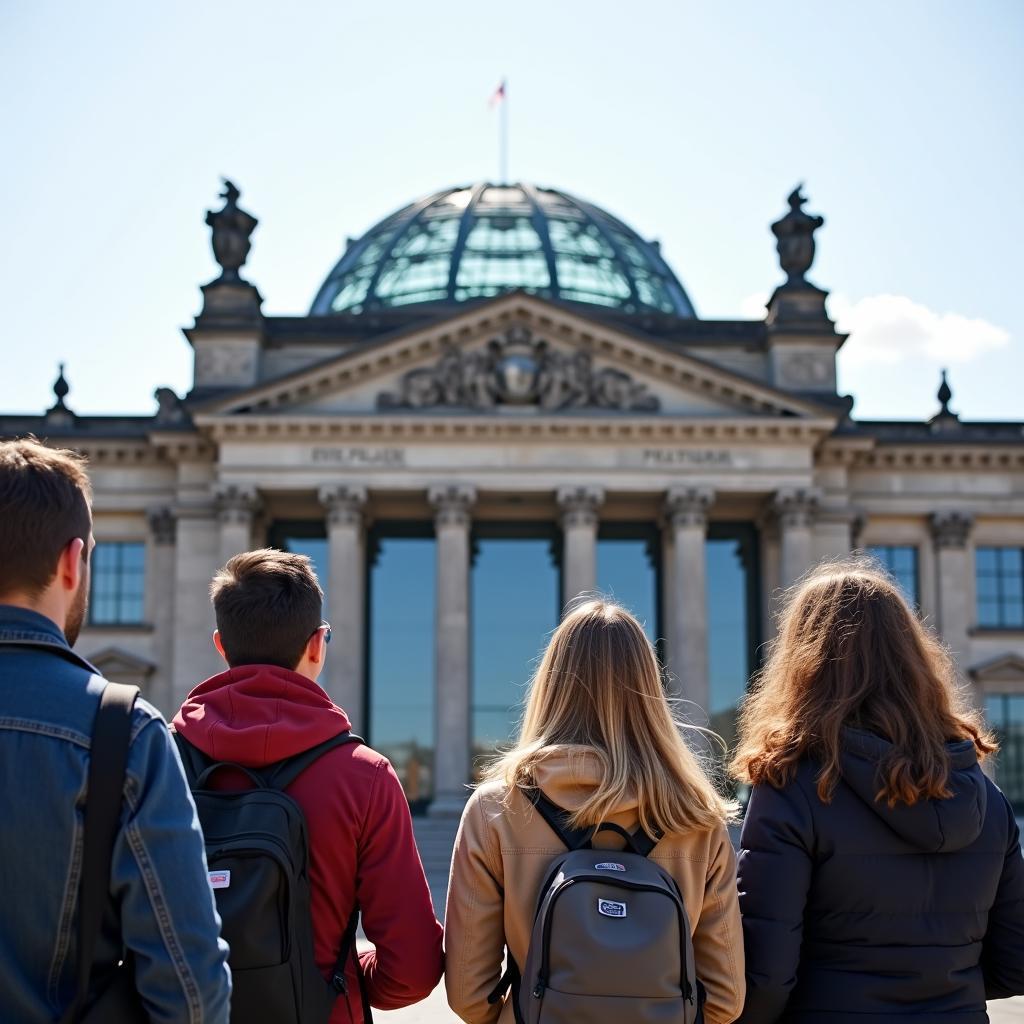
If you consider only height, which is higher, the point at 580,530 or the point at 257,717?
the point at 580,530

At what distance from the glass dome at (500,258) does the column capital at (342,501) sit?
13.5 m

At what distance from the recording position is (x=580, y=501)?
41000 mm

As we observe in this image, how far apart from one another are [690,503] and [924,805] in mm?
35956

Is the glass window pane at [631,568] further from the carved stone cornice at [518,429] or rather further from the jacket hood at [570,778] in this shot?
the jacket hood at [570,778]

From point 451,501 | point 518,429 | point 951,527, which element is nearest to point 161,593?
point 451,501

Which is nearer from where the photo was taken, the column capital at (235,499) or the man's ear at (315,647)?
the man's ear at (315,647)

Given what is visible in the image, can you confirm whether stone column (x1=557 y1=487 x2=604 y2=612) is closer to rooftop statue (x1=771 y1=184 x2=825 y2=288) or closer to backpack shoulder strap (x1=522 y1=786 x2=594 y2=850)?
rooftop statue (x1=771 y1=184 x2=825 y2=288)

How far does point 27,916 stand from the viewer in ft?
12.4

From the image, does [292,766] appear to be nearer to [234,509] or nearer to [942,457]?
[234,509]

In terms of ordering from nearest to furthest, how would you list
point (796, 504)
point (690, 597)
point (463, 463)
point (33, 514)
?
1. point (33, 514)
2. point (690, 597)
3. point (796, 504)
4. point (463, 463)

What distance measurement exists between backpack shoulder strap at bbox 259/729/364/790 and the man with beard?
141cm

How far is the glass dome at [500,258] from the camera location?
53625 mm

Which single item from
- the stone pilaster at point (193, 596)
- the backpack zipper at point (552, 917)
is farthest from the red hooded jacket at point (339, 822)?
the stone pilaster at point (193, 596)

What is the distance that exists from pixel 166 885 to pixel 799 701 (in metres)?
2.83
